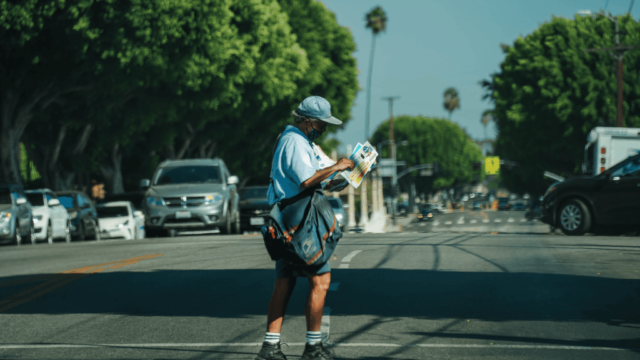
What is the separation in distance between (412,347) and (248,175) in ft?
125

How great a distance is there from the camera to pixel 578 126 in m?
41.9

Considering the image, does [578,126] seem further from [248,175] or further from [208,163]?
[208,163]

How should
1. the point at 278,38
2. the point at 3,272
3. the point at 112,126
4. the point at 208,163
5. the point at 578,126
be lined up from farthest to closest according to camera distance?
the point at 578,126, the point at 278,38, the point at 112,126, the point at 208,163, the point at 3,272

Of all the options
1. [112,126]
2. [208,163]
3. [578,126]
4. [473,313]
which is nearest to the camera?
[473,313]

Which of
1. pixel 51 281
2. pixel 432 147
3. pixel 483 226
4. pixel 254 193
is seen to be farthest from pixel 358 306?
pixel 432 147

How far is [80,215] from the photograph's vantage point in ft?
75.0

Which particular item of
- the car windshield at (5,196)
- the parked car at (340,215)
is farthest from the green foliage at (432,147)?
the car windshield at (5,196)

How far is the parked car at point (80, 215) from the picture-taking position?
22.7 m

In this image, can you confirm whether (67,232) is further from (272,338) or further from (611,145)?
(272,338)

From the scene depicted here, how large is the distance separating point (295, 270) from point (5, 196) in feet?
51.6

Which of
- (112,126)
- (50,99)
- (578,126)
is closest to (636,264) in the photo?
(50,99)

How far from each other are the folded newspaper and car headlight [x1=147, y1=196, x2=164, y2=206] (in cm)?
1451

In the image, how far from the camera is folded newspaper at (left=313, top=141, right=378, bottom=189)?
537 cm

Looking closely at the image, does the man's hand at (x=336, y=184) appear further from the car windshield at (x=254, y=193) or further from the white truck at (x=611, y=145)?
the car windshield at (x=254, y=193)
